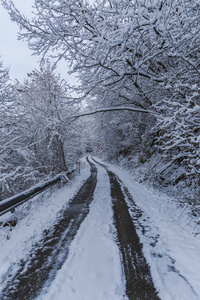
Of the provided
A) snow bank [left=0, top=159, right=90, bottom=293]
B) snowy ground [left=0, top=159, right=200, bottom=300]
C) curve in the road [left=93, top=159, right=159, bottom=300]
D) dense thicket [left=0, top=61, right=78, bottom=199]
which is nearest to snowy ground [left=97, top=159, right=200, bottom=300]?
snowy ground [left=0, top=159, right=200, bottom=300]

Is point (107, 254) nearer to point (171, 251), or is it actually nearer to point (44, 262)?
point (44, 262)

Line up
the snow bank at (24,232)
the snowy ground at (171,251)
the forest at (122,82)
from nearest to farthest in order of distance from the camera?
the snowy ground at (171,251) → the snow bank at (24,232) → the forest at (122,82)

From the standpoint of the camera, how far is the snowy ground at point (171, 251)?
2605 millimetres

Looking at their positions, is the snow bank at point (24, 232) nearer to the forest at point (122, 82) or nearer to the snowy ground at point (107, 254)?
the snowy ground at point (107, 254)

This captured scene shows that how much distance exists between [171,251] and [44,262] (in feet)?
8.14

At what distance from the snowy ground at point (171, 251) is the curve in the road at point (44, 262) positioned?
1668mm

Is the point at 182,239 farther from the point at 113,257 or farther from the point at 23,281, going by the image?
the point at 23,281

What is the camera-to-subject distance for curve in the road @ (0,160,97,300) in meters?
2.64

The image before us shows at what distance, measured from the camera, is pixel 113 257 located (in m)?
3.42

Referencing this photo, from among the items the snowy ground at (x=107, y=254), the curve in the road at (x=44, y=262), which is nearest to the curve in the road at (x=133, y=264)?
the snowy ground at (x=107, y=254)

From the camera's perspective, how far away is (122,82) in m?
6.20

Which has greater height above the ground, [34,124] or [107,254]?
[34,124]

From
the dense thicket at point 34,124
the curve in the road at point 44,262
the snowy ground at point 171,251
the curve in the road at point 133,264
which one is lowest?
the snowy ground at point 171,251

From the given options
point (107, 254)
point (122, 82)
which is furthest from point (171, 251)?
point (122, 82)
